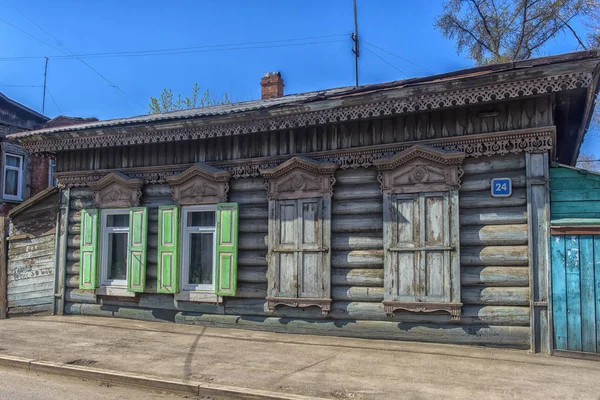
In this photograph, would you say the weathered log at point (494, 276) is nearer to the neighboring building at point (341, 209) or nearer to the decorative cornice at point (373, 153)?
the neighboring building at point (341, 209)

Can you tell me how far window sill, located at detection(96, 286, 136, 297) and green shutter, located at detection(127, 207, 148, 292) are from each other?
21 centimetres

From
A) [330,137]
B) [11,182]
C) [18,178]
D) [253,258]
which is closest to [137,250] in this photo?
[253,258]

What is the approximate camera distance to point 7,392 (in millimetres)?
5469

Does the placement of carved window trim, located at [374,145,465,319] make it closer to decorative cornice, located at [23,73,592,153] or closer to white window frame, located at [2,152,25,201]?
decorative cornice, located at [23,73,592,153]

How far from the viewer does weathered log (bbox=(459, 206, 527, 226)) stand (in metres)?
7.22

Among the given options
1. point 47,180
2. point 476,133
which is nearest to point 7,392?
point 476,133

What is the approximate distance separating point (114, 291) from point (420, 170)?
6.75 metres

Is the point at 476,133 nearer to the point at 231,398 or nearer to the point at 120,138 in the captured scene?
the point at 231,398

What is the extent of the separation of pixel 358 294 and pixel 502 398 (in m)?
3.34

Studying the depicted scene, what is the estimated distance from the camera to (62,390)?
18.5 ft

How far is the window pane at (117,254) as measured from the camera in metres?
10.5

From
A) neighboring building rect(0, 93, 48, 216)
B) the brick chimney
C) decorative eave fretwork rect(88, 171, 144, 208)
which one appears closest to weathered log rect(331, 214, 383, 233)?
decorative eave fretwork rect(88, 171, 144, 208)

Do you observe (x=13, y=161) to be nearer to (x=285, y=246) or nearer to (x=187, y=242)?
(x=187, y=242)

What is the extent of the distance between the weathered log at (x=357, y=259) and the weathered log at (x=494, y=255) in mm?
1337
